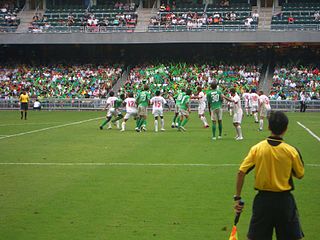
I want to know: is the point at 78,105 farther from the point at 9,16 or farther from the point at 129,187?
the point at 129,187

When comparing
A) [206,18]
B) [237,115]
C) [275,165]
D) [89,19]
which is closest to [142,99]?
[237,115]

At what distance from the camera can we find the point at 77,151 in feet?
70.0

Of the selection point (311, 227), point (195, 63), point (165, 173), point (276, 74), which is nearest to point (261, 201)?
point (311, 227)

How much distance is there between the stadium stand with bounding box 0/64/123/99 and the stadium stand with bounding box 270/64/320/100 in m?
13.5

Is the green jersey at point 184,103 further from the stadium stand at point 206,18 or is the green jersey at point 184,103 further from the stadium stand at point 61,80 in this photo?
the stadium stand at point 206,18

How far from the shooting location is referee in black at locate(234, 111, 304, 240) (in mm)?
7352

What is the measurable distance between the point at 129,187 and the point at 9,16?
49788mm

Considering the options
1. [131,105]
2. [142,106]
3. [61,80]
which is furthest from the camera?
[61,80]

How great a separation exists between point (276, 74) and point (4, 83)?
2295 cm

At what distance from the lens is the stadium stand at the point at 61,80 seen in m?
54.2

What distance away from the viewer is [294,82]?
51.3 metres

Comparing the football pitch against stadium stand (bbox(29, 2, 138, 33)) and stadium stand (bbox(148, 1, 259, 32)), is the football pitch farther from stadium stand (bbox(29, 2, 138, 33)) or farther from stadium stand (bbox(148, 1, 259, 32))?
stadium stand (bbox(29, 2, 138, 33))

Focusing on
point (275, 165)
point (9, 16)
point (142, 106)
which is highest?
point (9, 16)

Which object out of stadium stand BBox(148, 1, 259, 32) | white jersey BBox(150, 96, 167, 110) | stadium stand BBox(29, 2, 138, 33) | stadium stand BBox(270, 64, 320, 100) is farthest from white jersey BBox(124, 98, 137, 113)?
stadium stand BBox(29, 2, 138, 33)
